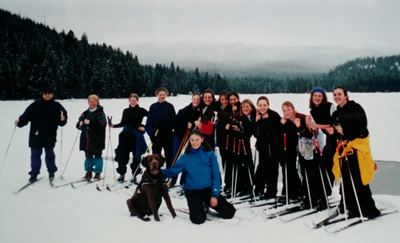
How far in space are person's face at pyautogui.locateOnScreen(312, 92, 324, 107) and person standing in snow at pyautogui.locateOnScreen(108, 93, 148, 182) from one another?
134 inches

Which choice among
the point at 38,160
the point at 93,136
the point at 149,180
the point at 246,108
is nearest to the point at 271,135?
the point at 246,108

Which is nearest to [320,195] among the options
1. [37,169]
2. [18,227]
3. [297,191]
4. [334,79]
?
[297,191]

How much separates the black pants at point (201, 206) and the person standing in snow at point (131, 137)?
7.56 feet

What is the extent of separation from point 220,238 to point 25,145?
854 cm

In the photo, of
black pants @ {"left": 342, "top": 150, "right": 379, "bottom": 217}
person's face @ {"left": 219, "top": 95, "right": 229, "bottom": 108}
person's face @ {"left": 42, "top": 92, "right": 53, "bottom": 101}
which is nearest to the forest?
person's face @ {"left": 42, "top": 92, "right": 53, "bottom": 101}

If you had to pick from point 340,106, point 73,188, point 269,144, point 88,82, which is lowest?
point 73,188

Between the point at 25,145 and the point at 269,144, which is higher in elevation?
the point at 269,144

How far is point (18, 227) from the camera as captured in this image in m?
3.24

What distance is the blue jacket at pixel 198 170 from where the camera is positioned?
384 cm

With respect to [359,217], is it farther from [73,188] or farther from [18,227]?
[73,188]

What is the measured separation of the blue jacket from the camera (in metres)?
3.84

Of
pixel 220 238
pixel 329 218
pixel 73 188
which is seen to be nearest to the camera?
pixel 220 238

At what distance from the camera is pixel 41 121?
18.2 ft

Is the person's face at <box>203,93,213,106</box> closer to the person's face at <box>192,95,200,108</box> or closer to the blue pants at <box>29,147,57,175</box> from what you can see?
the person's face at <box>192,95,200,108</box>
